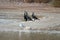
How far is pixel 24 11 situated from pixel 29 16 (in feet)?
0.57

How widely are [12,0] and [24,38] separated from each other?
3.47ft

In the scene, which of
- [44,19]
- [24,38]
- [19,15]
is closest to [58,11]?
[44,19]

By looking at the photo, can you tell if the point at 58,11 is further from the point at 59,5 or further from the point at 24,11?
the point at 24,11

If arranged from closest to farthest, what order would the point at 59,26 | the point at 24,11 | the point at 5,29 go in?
1. the point at 5,29
2. the point at 59,26
3. the point at 24,11

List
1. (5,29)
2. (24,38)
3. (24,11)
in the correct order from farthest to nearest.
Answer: (24,11), (5,29), (24,38)

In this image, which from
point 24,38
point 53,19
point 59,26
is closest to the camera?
point 24,38

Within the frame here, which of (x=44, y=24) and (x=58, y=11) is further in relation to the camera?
(x=58, y=11)

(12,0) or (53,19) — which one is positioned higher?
(12,0)

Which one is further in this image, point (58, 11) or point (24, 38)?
point (58, 11)

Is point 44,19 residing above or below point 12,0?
below

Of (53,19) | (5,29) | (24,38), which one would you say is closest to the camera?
(24,38)

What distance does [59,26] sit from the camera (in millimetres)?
2537

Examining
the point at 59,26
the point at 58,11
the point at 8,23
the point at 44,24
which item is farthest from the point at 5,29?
the point at 58,11

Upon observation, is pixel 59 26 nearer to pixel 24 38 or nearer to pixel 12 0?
pixel 24 38
